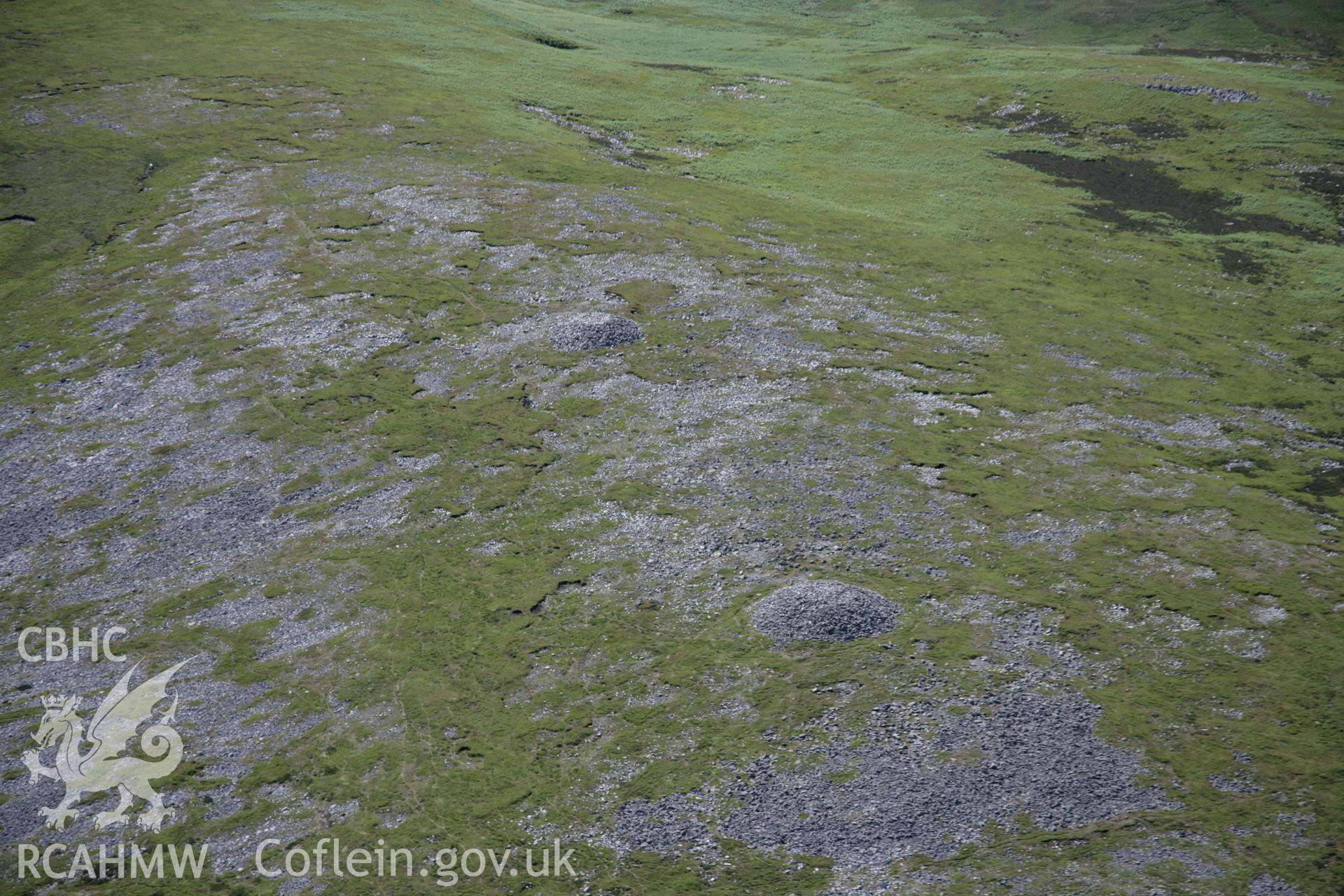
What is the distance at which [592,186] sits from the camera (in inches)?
1512

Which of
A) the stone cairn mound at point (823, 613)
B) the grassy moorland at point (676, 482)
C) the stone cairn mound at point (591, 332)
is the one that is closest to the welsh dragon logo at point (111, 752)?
the grassy moorland at point (676, 482)

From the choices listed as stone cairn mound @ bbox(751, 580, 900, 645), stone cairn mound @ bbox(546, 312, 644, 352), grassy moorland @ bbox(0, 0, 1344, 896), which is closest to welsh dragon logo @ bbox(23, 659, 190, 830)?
grassy moorland @ bbox(0, 0, 1344, 896)

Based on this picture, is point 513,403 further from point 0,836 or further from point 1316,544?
point 1316,544

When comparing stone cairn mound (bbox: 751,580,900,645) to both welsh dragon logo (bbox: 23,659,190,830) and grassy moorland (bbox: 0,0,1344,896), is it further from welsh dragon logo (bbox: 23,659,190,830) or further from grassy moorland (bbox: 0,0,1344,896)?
welsh dragon logo (bbox: 23,659,190,830)

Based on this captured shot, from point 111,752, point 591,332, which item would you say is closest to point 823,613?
point 111,752

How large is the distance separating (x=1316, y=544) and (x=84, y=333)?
1284 inches

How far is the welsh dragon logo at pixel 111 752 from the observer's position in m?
13.5

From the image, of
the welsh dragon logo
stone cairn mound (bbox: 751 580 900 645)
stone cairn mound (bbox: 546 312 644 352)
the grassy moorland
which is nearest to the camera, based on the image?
the welsh dragon logo

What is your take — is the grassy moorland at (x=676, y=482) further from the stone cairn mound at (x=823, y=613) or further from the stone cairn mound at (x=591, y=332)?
the stone cairn mound at (x=591, y=332)

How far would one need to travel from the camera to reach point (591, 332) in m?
27.2

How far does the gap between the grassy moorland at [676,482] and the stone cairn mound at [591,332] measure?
641mm

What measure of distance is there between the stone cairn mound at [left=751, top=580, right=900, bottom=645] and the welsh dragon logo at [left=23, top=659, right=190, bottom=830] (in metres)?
10.2

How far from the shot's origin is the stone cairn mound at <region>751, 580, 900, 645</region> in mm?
16875

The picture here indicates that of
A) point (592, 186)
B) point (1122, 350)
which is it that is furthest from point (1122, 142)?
point (592, 186)
